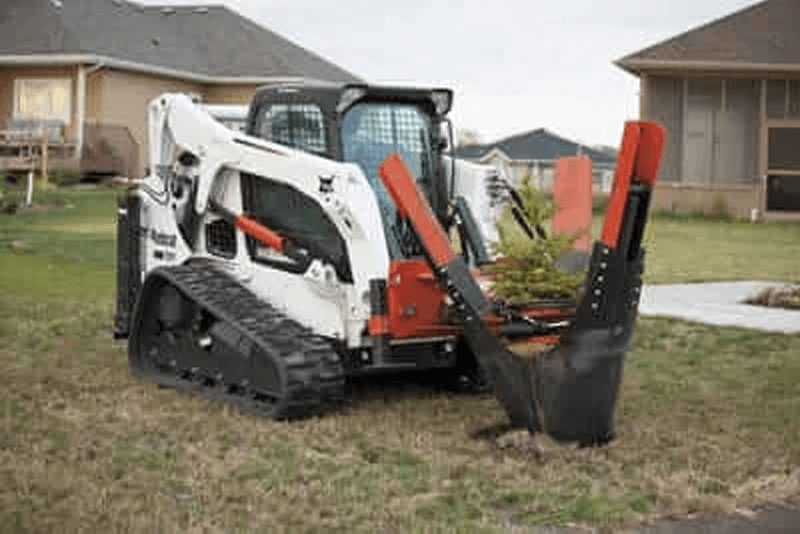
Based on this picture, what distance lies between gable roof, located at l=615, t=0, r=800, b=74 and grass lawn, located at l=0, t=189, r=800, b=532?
23.7m

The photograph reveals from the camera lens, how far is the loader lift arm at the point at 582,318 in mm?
7352

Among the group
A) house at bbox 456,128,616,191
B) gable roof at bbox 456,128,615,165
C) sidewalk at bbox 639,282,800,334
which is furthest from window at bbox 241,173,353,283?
gable roof at bbox 456,128,615,165

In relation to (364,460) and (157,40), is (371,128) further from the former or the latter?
(157,40)

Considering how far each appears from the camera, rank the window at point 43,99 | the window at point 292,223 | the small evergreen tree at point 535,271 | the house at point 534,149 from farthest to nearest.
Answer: the house at point 534,149 < the window at point 43,99 < the window at point 292,223 < the small evergreen tree at point 535,271

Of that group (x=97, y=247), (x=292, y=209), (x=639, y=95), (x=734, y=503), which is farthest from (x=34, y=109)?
(x=734, y=503)

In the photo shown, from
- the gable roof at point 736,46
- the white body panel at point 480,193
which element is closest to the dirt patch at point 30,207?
the gable roof at point 736,46

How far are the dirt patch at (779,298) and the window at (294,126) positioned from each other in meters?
7.06

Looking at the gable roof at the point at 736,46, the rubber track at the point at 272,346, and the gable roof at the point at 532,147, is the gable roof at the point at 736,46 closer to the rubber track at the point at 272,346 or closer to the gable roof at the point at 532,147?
the gable roof at the point at 532,147

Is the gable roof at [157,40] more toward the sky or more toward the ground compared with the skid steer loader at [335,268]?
more toward the sky

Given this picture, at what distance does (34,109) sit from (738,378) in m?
34.0

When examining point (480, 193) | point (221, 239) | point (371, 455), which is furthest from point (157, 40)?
point (371, 455)

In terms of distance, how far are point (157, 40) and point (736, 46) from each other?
60.3 feet

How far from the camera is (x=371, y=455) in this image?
24.7 feet

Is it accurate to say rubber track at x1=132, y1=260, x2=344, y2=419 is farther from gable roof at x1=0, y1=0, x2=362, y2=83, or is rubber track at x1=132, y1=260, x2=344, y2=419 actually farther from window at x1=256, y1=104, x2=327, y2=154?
gable roof at x1=0, y1=0, x2=362, y2=83
